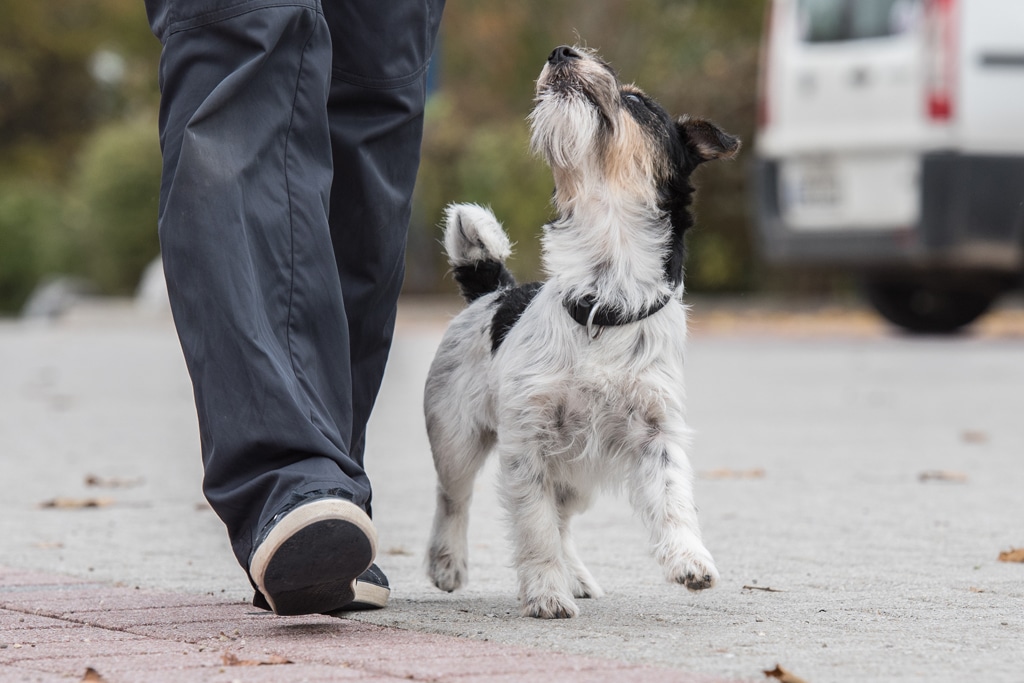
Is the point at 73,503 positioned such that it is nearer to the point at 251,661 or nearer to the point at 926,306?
the point at 251,661

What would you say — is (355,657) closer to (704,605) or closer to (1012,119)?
(704,605)

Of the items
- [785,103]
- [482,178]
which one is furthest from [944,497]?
[482,178]

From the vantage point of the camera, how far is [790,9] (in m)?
14.3

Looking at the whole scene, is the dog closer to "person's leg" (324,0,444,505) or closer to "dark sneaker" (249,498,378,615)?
"person's leg" (324,0,444,505)

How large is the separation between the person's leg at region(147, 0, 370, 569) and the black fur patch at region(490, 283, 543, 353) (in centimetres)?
58

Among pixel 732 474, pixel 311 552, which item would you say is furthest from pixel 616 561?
pixel 732 474

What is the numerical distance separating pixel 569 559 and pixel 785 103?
425 inches

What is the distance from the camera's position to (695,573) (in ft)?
10.9

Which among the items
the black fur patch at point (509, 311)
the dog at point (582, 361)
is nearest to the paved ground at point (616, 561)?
the dog at point (582, 361)

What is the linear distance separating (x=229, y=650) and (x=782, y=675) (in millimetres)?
996

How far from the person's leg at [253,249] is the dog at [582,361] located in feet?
1.60

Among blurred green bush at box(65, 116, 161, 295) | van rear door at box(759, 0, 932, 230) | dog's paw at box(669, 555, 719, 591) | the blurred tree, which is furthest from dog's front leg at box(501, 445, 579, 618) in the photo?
the blurred tree

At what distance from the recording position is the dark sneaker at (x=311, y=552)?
2971mm

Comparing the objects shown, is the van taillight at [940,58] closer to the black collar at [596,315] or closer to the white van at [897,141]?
the white van at [897,141]
